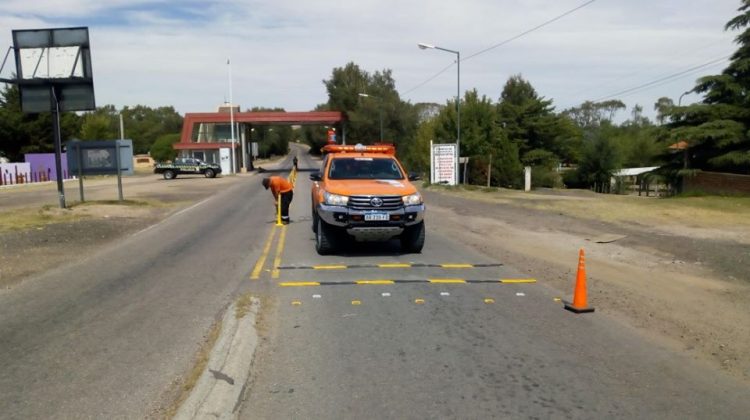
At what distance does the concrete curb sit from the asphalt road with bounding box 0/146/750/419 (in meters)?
0.12

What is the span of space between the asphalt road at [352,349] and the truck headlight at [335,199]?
1.18m

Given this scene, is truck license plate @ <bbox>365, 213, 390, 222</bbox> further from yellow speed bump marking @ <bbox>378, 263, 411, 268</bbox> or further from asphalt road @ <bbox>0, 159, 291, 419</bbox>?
asphalt road @ <bbox>0, 159, 291, 419</bbox>

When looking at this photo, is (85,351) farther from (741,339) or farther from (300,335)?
(741,339)

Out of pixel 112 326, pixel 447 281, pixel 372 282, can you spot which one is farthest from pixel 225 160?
pixel 112 326

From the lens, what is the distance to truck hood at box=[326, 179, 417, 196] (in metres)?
11.0

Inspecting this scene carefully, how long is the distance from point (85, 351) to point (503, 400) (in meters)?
3.95

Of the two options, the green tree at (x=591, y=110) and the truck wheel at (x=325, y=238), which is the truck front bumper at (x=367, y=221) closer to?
Result: the truck wheel at (x=325, y=238)

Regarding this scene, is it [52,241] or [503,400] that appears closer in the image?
[503,400]

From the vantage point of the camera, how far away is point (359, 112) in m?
75.2

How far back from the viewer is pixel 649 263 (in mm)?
11383

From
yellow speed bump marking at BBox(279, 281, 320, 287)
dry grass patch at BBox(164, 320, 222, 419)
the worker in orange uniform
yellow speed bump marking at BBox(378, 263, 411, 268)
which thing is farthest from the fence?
dry grass patch at BBox(164, 320, 222, 419)

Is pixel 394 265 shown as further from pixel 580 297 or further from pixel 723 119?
pixel 723 119

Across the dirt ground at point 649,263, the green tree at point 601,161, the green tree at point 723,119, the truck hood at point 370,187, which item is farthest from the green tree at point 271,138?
the truck hood at point 370,187

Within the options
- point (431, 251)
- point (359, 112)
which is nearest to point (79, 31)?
point (431, 251)
